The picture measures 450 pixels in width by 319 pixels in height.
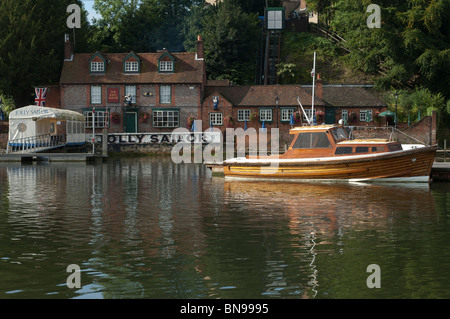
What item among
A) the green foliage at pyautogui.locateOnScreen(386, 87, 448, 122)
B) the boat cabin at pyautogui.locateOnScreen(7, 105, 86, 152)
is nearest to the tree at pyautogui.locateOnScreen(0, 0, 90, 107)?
the boat cabin at pyautogui.locateOnScreen(7, 105, 86, 152)

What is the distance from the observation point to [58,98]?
63.0 m

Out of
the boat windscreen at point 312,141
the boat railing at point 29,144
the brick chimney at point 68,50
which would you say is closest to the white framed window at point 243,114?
the boat railing at point 29,144

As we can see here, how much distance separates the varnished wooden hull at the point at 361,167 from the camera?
2977 centimetres

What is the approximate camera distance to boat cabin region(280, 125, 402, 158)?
3028cm

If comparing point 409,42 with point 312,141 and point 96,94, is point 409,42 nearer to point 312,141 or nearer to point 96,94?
point 96,94

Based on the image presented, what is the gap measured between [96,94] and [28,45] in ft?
32.1

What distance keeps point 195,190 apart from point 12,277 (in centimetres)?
1657

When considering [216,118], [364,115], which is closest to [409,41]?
[364,115]

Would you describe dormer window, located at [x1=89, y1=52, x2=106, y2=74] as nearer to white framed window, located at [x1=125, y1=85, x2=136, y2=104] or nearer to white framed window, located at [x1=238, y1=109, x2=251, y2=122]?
white framed window, located at [x1=125, y1=85, x2=136, y2=104]

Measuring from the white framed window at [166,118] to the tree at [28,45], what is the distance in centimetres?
1332

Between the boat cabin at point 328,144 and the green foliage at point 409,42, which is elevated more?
the green foliage at point 409,42

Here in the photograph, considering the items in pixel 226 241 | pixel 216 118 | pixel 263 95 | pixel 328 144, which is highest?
pixel 263 95

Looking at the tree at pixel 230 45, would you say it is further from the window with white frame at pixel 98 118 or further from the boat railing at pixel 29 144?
the boat railing at pixel 29 144

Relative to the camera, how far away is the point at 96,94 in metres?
60.7
